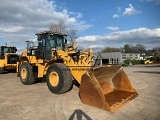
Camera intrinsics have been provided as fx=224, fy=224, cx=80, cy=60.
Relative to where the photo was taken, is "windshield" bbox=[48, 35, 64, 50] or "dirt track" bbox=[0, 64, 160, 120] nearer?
"dirt track" bbox=[0, 64, 160, 120]

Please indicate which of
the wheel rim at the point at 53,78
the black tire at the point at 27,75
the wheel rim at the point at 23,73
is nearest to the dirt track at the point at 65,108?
the wheel rim at the point at 53,78

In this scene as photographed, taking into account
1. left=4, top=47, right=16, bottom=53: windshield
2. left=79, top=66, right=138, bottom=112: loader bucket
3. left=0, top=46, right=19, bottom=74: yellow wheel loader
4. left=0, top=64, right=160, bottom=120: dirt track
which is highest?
left=4, top=47, right=16, bottom=53: windshield

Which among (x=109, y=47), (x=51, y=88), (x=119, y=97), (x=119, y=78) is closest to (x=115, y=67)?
(x=119, y=78)

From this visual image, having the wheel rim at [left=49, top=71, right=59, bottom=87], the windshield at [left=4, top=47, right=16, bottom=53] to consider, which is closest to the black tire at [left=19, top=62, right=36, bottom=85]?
the wheel rim at [left=49, top=71, right=59, bottom=87]

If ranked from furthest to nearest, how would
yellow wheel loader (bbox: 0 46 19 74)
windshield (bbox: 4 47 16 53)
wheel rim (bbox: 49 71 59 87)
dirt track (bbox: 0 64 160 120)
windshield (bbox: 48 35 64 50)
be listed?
1. windshield (bbox: 4 47 16 53)
2. yellow wheel loader (bbox: 0 46 19 74)
3. windshield (bbox: 48 35 64 50)
4. wheel rim (bbox: 49 71 59 87)
5. dirt track (bbox: 0 64 160 120)

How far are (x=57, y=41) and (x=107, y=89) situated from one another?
12.6 feet

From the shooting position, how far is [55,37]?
11398 mm

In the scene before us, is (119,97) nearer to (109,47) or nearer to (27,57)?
(27,57)

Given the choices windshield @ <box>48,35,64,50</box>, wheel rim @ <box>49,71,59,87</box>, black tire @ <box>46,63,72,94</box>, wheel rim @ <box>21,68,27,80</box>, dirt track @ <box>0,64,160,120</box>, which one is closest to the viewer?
dirt track @ <box>0,64,160,120</box>

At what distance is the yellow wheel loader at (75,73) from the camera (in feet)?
24.0

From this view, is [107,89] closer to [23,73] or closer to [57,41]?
[57,41]

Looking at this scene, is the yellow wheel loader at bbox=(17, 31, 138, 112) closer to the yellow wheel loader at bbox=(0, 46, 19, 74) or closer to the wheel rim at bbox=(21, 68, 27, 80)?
the wheel rim at bbox=(21, 68, 27, 80)

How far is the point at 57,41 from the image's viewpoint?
1142 centimetres

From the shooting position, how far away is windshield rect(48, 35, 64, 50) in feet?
36.8
